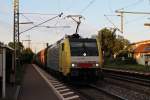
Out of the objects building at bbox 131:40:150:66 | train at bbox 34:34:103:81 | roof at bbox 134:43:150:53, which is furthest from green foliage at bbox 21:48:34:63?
train at bbox 34:34:103:81

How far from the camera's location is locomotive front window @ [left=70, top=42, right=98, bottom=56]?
2430cm

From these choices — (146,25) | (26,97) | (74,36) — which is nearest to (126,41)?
(146,25)

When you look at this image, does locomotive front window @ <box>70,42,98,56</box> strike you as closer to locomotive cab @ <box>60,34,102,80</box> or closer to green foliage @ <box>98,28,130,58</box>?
locomotive cab @ <box>60,34,102,80</box>

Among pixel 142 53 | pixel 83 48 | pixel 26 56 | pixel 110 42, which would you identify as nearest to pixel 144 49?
pixel 142 53

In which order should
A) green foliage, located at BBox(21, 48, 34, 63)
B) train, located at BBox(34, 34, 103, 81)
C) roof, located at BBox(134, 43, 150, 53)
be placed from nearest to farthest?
train, located at BBox(34, 34, 103, 81) → roof, located at BBox(134, 43, 150, 53) → green foliage, located at BBox(21, 48, 34, 63)

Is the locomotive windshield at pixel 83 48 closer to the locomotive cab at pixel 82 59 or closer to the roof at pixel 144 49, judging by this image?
the locomotive cab at pixel 82 59

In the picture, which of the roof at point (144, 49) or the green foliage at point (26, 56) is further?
the green foliage at point (26, 56)

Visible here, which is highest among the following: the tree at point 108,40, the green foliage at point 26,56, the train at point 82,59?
the tree at point 108,40

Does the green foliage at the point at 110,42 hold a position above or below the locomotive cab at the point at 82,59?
above

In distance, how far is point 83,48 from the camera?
2452cm

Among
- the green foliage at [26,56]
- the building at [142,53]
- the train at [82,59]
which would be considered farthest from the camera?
the green foliage at [26,56]

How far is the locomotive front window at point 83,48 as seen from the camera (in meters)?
24.3

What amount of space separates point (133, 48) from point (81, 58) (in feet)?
235

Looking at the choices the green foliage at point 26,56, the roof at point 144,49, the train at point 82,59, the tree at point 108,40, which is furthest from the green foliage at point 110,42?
the train at point 82,59
